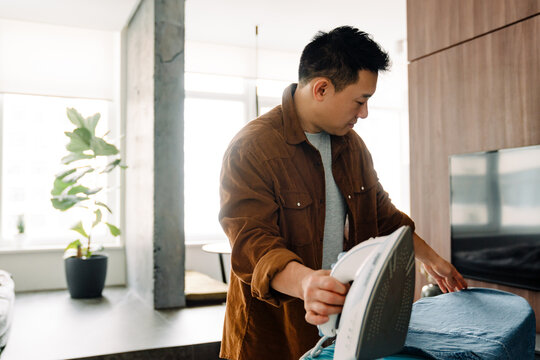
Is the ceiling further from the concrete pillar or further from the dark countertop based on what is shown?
the dark countertop

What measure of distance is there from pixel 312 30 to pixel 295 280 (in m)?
4.36

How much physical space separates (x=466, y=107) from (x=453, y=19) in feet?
1.65

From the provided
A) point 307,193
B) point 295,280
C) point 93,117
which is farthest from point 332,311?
point 93,117

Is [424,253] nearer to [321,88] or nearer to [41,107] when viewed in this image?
[321,88]

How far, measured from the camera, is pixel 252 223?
1.06 meters

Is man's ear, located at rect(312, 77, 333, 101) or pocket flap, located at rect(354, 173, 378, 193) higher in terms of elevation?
man's ear, located at rect(312, 77, 333, 101)

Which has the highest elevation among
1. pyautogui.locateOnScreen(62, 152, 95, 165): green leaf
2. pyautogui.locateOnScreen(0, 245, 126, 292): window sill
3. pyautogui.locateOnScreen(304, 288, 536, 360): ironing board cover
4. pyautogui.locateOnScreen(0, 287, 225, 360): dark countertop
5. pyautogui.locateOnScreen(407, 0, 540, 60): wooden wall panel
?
pyautogui.locateOnScreen(407, 0, 540, 60): wooden wall panel

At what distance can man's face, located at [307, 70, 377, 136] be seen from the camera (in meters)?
1.20

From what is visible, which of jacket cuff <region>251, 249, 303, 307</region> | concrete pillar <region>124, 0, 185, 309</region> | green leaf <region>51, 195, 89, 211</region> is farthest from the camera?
green leaf <region>51, 195, 89, 211</region>

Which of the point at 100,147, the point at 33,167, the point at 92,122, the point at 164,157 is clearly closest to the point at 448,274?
the point at 164,157

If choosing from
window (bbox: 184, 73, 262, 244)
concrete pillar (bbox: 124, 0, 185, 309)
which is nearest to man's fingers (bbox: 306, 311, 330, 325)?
concrete pillar (bbox: 124, 0, 185, 309)

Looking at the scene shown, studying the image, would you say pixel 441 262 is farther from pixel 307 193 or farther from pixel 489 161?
pixel 489 161

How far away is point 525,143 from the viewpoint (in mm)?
2299

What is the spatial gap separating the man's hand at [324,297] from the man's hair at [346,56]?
609 mm
